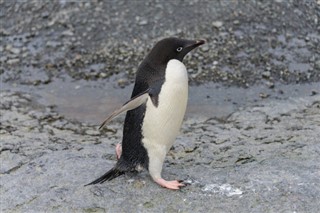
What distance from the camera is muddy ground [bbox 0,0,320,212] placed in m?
3.25

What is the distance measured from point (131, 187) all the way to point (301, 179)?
999 mm

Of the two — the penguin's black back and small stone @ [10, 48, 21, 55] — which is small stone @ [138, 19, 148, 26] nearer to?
small stone @ [10, 48, 21, 55]

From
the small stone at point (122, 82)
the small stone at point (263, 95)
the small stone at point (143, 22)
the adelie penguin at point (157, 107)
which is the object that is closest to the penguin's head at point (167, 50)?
the adelie penguin at point (157, 107)

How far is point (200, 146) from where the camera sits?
4164 mm

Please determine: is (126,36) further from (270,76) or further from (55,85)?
(270,76)

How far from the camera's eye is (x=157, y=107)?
10.5ft

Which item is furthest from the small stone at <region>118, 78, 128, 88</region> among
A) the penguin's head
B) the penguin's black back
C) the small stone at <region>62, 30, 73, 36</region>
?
the penguin's head

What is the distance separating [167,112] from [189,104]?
6.07ft

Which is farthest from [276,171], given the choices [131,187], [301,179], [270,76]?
[270,76]

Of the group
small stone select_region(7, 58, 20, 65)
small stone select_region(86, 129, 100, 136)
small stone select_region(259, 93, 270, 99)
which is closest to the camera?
small stone select_region(86, 129, 100, 136)

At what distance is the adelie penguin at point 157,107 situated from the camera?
319cm

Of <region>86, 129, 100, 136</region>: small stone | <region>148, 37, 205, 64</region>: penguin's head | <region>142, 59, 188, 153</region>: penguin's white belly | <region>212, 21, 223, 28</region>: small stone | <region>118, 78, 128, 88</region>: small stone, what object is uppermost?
<region>148, 37, 205, 64</region>: penguin's head

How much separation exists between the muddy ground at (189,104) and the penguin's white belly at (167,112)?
267 millimetres

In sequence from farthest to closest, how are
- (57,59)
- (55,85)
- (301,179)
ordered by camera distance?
(57,59), (55,85), (301,179)
